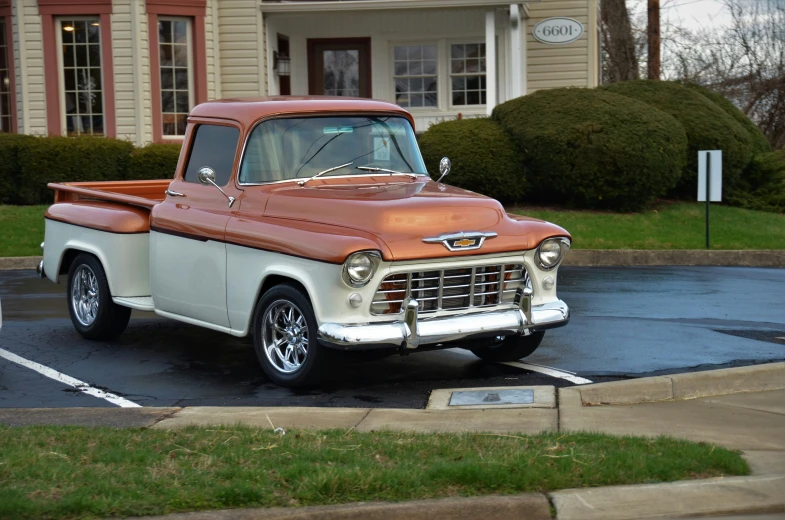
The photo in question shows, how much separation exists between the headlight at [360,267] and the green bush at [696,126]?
574 inches

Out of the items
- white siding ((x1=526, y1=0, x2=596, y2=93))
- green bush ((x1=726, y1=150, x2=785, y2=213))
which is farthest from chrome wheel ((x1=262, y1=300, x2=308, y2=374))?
white siding ((x1=526, y1=0, x2=596, y2=93))

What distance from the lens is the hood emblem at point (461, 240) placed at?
A: 7496 millimetres

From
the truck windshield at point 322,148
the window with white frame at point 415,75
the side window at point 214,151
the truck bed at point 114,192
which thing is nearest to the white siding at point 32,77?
the window with white frame at point 415,75

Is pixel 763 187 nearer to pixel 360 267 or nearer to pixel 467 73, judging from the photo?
pixel 467 73

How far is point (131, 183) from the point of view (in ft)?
36.3

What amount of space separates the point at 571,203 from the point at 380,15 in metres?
7.69

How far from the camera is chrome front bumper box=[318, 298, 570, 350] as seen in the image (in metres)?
7.23

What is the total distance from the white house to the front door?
0.09 feet

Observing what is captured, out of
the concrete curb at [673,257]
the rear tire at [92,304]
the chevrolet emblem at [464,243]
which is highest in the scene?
the chevrolet emblem at [464,243]

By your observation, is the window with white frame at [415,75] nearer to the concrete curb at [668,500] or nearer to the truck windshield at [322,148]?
the truck windshield at [322,148]

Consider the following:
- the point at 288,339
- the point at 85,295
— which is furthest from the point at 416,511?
the point at 85,295

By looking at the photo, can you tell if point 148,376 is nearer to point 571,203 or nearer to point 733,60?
point 571,203

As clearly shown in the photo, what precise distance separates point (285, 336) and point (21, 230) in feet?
36.2

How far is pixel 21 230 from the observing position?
17.6 m
